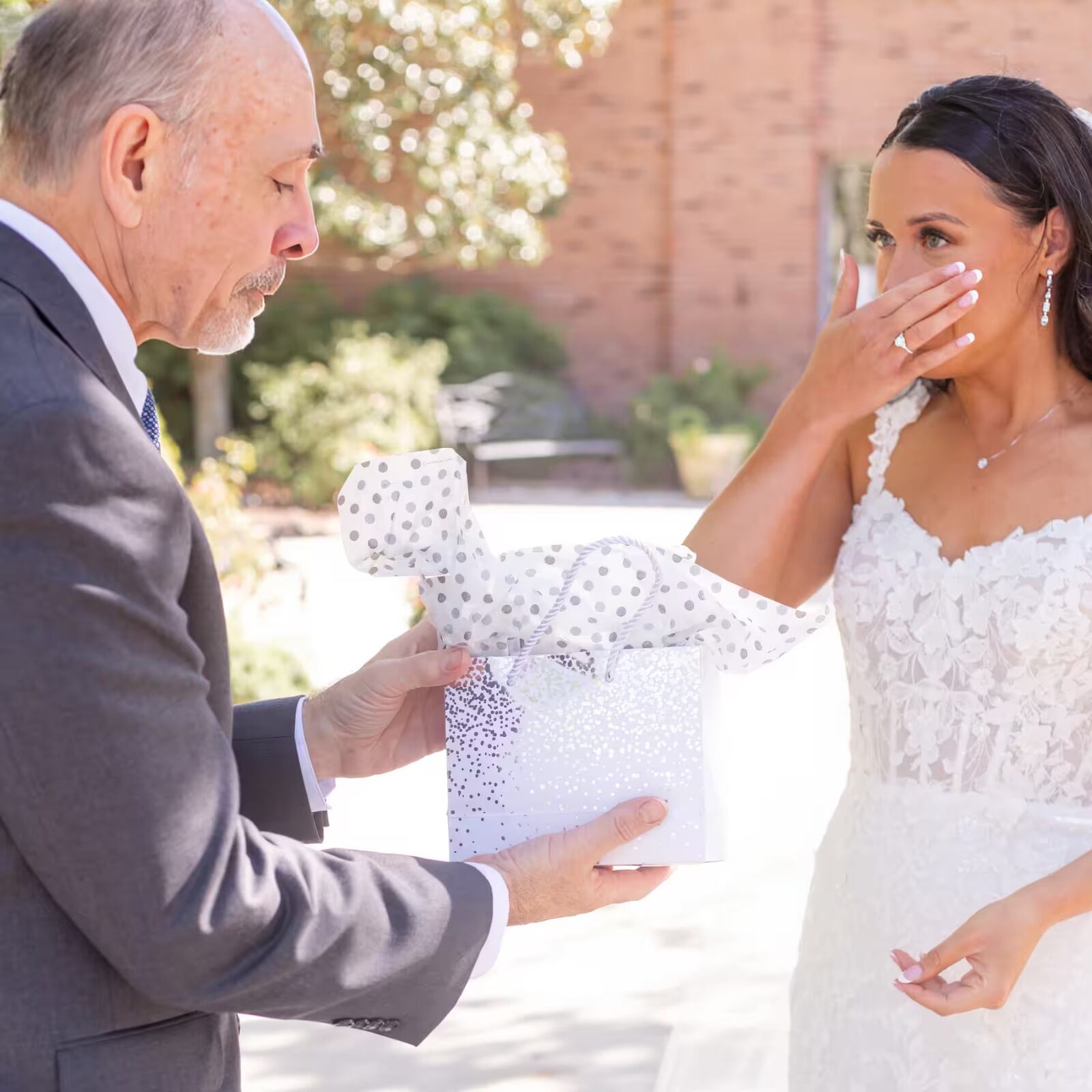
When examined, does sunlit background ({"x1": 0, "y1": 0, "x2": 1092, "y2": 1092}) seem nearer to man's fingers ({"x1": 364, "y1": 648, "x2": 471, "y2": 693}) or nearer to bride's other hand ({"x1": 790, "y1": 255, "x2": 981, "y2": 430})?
bride's other hand ({"x1": 790, "y1": 255, "x2": 981, "y2": 430})

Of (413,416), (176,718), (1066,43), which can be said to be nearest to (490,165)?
(413,416)

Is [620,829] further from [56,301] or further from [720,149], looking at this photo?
[720,149]

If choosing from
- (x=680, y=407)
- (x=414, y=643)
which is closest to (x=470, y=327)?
(x=680, y=407)

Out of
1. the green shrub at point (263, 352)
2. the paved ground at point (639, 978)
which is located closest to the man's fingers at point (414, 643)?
the paved ground at point (639, 978)

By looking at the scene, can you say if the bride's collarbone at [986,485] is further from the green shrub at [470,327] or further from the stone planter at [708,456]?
the green shrub at [470,327]

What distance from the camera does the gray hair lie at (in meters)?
1.32

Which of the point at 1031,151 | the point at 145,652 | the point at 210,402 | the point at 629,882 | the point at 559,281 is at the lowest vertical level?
the point at 210,402

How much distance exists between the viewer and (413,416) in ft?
46.9

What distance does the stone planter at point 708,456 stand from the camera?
14328mm

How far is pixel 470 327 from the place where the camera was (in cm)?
1633

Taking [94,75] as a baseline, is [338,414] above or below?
below

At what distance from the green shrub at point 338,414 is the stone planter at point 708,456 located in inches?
97.8

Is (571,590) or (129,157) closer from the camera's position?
(129,157)

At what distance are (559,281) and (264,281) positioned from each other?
616 inches
